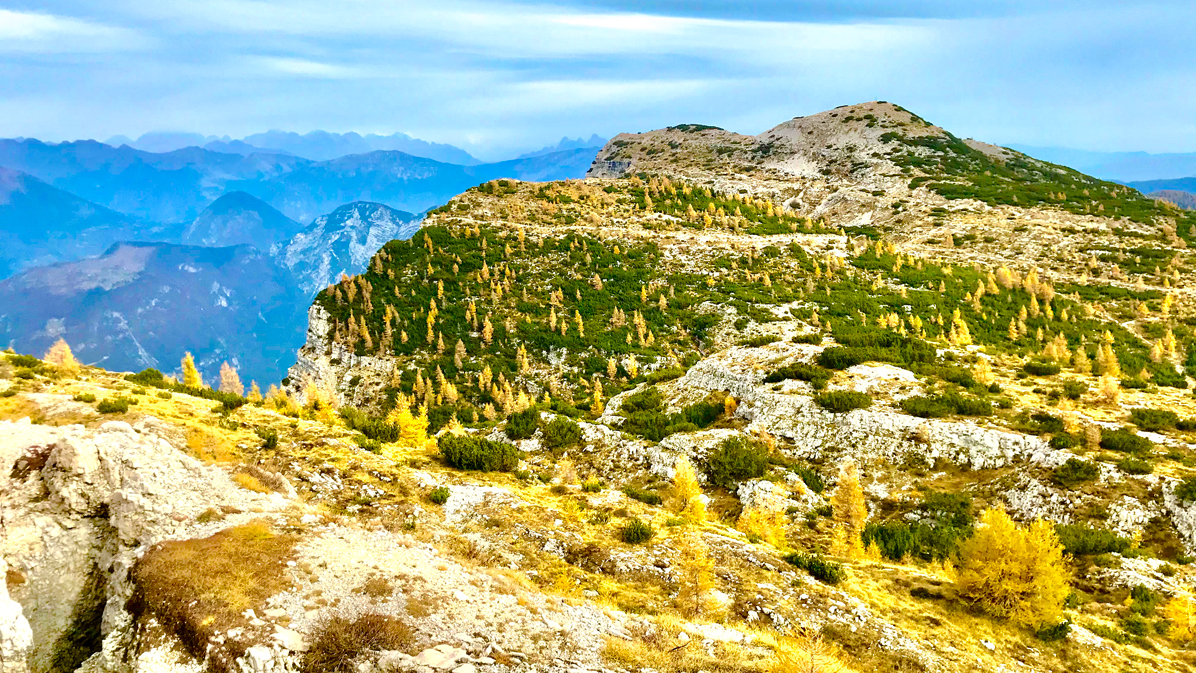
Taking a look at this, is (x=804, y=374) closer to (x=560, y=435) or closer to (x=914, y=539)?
(x=914, y=539)

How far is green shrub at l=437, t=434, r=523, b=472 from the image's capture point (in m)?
23.8

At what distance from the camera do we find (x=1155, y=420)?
24.0 meters

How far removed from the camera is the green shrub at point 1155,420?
23.7 m

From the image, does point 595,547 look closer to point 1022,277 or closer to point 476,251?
point 476,251

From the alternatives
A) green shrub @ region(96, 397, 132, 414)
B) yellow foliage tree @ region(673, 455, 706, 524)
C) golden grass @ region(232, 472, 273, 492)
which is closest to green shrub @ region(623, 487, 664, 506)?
yellow foliage tree @ region(673, 455, 706, 524)

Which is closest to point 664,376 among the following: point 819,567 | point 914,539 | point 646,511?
point 646,511

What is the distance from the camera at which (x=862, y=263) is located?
72.1 m

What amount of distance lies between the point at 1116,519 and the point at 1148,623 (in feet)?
19.9

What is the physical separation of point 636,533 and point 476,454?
9341 mm

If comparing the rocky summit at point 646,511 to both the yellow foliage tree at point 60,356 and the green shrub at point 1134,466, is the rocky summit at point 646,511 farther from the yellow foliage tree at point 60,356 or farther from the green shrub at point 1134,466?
the yellow foliage tree at point 60,356

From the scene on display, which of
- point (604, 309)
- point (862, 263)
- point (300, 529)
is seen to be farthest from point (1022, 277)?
point (300, 529)

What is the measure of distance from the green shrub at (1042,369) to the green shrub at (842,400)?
477 inches

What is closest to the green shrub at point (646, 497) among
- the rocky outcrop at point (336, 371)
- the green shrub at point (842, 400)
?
the green shrub at point (842, 400)

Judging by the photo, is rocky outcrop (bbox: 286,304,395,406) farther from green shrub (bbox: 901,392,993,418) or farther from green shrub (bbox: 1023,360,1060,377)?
green shrub (bbox: 1023,360,1060,377)
